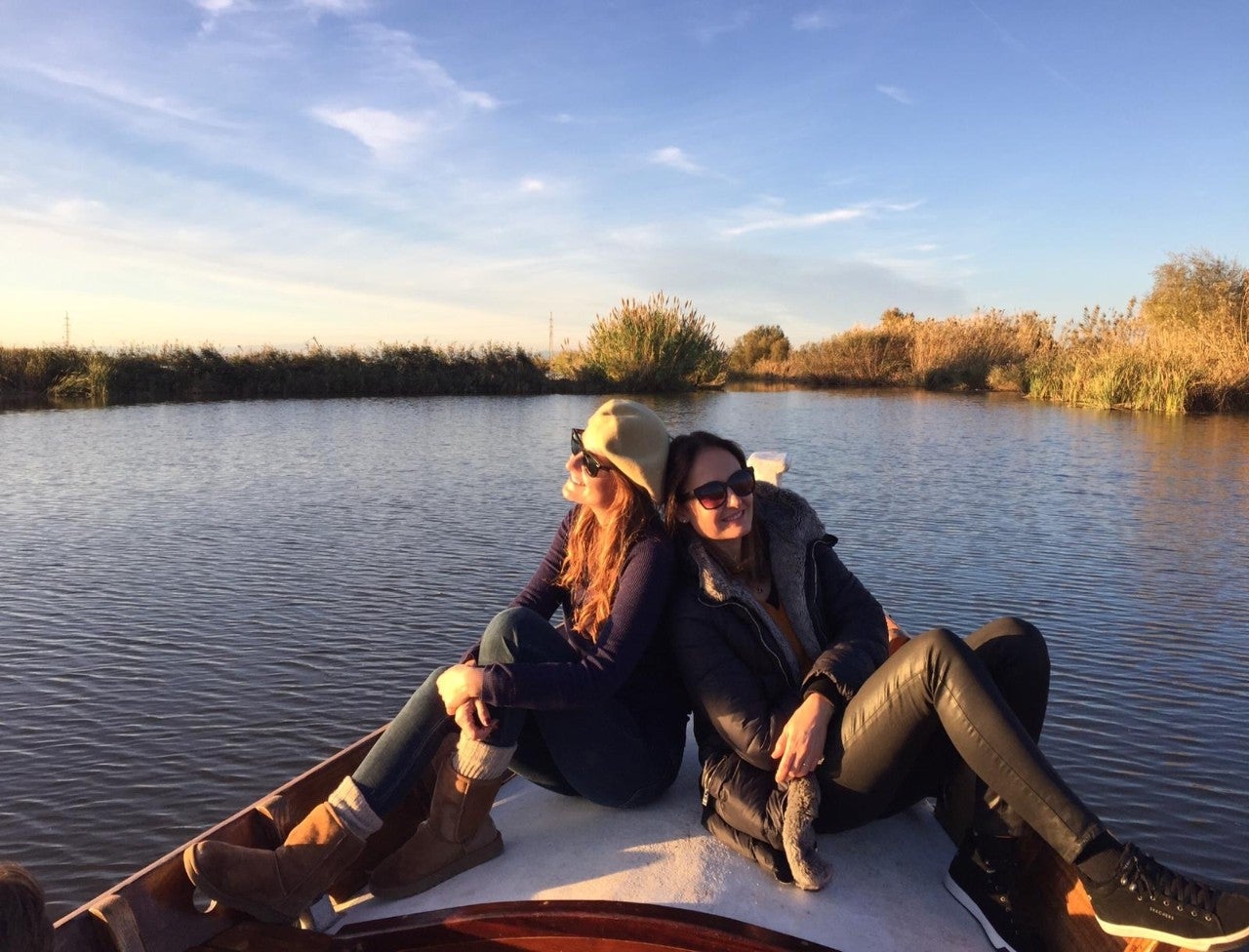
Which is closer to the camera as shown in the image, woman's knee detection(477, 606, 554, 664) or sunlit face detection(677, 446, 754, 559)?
woman's knee detection(477, 606, 554, 664)

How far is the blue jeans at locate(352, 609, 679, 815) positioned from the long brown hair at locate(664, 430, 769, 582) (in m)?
0.50

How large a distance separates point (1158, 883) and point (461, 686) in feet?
5.46

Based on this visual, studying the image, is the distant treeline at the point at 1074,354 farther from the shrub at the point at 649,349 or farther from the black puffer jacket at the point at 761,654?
the black puffer jacket at the point at 761,654

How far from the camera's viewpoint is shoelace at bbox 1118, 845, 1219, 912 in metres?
2.13

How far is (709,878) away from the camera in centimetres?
258

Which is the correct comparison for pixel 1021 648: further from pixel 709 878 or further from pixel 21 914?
pixel 21 914

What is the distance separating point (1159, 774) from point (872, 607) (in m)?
2.83

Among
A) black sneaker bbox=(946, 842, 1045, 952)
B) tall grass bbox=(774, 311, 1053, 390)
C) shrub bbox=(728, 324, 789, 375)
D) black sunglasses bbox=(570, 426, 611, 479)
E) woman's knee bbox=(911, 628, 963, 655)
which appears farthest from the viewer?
shrub bbox=(728, 324, 789, 375)

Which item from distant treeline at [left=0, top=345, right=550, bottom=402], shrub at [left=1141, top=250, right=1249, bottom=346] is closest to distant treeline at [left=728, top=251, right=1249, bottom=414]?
shrub at [left=1141, top=250, right=1249, bottom=346]

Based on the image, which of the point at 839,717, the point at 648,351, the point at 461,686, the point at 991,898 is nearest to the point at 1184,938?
the point at 991,898

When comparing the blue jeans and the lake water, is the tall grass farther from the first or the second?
the blue jeans

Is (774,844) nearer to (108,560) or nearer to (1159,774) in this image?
(1159,774)

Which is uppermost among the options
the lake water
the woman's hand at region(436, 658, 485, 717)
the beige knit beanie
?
the beige knit beanie

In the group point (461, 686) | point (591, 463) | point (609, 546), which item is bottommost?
point (461, 686)
